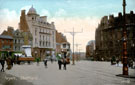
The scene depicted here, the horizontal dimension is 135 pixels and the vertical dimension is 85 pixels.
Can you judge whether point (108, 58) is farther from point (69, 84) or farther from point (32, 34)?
point (69, 84)

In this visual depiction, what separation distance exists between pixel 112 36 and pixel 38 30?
936 inches

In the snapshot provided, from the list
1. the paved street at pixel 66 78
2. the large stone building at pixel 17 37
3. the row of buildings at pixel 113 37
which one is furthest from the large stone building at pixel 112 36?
the paved street at pixel 66 78

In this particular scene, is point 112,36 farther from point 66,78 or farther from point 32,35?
point 66,78

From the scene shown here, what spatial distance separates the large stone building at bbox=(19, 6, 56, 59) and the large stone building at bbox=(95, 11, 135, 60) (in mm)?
16593

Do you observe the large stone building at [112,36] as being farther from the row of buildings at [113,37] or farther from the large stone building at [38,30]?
the large stone building at [38,30]

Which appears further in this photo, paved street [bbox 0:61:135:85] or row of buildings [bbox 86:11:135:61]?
row of buildings [bbox 86:11:135:61]

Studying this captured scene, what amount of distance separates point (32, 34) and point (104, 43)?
24017mm

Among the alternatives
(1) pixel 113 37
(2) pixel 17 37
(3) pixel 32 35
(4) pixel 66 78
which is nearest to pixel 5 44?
(2) pixel 17 37

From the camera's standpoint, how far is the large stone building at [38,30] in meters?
67.1

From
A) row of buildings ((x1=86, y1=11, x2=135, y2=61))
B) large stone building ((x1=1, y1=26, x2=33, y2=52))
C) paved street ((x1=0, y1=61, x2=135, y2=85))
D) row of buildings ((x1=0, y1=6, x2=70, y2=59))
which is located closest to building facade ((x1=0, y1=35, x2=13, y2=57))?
row of buildings ((x1=0, y1=6, x2=70, y2=59))

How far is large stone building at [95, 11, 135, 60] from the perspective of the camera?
68.2 metres

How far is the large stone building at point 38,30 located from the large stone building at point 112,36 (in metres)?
16.6

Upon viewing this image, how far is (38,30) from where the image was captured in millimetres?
69812

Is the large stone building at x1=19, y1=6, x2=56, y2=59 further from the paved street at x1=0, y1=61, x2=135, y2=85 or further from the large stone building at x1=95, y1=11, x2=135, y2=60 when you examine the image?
the paved street at x1=0, y1=61, x2=135, y2=85
